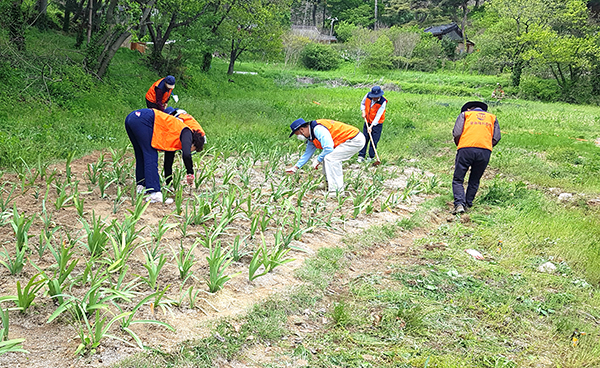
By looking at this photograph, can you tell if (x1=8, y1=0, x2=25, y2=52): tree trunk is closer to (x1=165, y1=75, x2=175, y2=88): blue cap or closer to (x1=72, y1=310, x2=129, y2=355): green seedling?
(x1=165, y1=75, x2=175, y2=88): blue cap

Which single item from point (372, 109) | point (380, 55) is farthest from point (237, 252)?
point (380, 55)

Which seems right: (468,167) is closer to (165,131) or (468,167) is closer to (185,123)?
(185,123)

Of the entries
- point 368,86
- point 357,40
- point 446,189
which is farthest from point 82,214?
point 357,40

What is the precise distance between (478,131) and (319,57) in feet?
120

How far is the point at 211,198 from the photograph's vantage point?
→ 4.93 meters

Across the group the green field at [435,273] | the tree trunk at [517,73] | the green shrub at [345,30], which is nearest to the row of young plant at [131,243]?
the green field at [435,273]

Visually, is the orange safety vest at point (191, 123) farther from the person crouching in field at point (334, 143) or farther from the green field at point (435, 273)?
the green field at point (435, 273)

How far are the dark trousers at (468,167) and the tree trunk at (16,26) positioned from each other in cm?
1032

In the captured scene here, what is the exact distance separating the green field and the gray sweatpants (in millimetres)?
1177

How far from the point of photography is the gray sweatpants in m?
6.10

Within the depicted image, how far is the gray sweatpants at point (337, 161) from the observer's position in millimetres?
6098

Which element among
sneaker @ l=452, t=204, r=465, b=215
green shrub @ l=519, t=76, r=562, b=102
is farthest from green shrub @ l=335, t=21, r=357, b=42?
sneaker @ l=452, t=204, r=465, b=215

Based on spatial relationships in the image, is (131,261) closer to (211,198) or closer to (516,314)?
(211,198)

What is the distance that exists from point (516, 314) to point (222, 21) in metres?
21.8
